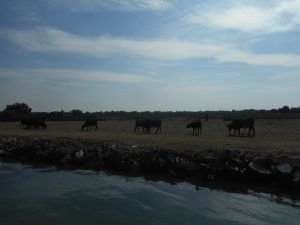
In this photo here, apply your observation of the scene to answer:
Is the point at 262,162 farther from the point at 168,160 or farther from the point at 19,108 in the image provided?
the point at 19,108

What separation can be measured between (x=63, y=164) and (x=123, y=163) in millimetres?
5071

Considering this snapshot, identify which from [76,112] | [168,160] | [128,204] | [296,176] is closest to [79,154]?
[168,160]

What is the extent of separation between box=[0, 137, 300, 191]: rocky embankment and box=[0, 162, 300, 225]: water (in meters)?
1.61

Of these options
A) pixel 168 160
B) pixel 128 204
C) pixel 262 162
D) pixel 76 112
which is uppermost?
pixel 76 112

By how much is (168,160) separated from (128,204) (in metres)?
6.66

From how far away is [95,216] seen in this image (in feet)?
57.2

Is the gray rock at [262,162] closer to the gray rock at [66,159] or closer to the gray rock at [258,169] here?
the gray rock at [258,169]

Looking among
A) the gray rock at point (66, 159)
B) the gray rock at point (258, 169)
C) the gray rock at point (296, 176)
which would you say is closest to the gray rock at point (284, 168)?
the gray rock at point (296, 176)

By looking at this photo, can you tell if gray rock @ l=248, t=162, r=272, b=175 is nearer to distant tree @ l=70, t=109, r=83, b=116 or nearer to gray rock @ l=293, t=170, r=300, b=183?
gray rock @ l=293, t=170, r=300, b=183

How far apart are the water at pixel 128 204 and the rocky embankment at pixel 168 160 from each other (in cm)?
161

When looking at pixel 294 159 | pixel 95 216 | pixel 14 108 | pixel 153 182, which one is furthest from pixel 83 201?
pixel 14 108

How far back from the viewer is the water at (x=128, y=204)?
55.4 ft

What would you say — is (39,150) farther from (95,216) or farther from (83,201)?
(95,216)

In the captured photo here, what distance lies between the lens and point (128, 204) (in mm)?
19344
